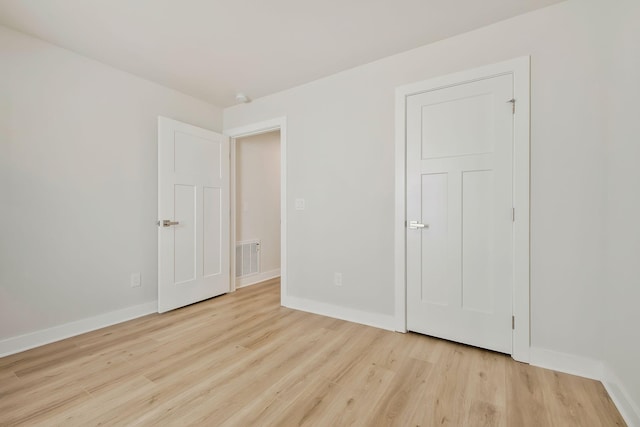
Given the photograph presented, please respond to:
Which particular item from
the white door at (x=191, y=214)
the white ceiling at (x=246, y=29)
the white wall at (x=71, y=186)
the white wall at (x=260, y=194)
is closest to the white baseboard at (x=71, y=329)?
the white wall at (x=71, y=186)

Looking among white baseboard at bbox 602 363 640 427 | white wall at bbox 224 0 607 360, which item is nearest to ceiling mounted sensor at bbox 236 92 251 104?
white wall at bbox 224 0 607 360

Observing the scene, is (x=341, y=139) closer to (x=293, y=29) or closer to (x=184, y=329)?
(x=293, y=29)

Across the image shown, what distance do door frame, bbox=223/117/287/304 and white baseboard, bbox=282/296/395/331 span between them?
6.4 inches

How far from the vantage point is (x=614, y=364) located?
1.58 meters

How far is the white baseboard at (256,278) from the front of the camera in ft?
12.7

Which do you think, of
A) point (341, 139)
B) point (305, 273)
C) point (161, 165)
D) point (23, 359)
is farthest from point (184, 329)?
point (341, 139)

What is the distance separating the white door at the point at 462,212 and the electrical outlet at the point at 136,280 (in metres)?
2.62

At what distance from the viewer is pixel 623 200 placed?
5.03 ft

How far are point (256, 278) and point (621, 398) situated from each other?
3636mm

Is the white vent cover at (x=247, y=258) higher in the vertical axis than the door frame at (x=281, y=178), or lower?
lower

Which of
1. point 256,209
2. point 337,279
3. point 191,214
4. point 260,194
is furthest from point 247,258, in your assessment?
point 337,279

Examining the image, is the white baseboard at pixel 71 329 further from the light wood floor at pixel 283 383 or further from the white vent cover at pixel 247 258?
the white vent cover at pixel 247 258

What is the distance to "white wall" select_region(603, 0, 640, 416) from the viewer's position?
141 cm

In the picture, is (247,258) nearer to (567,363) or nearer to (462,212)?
(462,212)
